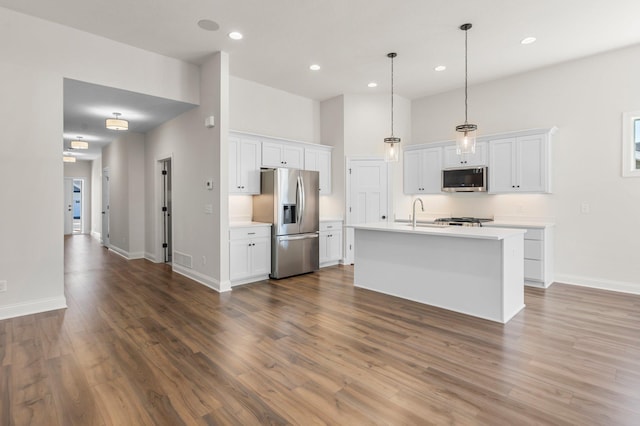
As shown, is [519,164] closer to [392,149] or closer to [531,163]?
[531,163]

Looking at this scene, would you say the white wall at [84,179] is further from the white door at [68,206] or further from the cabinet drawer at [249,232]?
the cabinet drawer at [249,232]

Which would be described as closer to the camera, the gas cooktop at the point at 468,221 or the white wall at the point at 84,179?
the gas cooktop at the point at 468,221

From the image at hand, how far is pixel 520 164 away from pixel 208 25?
15.9ft

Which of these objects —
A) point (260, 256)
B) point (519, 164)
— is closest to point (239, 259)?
point (260, 256)

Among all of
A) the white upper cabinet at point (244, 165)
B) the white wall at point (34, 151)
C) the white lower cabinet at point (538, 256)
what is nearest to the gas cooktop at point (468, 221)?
the white lower cabinet at point (538, 256)

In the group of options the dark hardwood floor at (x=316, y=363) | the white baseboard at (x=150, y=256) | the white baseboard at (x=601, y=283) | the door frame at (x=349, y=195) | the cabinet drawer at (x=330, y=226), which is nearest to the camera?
the dark hardwood floor at (x=316, y=363)

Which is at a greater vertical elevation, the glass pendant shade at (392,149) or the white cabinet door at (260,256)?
the glass pendant shade at (392,149)

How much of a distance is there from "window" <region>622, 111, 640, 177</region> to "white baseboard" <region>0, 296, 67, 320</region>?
740 centimetres

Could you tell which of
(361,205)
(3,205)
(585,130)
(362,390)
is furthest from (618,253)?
(3,205)

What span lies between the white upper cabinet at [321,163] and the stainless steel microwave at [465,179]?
218cm

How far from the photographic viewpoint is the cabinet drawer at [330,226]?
6.14 metres

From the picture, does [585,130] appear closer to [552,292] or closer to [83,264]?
[552,292]

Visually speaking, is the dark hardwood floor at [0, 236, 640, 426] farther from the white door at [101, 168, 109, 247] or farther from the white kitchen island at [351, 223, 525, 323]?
the white door at [101, 168, 109, 247]

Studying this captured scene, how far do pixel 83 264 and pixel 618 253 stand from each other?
903 cm
